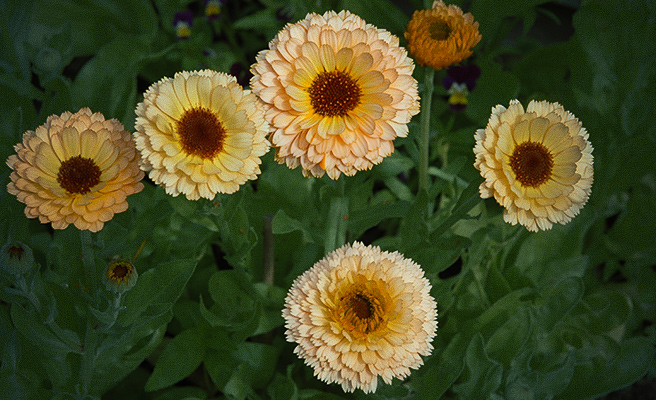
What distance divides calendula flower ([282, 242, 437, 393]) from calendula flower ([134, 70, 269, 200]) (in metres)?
0.23

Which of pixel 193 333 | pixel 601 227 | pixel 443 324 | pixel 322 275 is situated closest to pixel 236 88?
pixel 322 275

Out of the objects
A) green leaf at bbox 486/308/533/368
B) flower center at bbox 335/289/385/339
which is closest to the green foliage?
green leaf at bbox 486/308/533/368

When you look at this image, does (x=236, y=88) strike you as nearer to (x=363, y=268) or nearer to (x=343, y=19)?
(x=343, y=19)

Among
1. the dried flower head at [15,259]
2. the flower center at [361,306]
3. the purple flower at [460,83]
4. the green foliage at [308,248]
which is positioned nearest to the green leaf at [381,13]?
the green foliage at [308,248]

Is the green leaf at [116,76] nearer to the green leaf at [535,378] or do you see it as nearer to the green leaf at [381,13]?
the green leaf at [381,13]

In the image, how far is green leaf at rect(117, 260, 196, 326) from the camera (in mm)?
1165

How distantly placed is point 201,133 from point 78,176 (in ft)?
0.72

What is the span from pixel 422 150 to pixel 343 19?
467mm

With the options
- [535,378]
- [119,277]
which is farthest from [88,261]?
[535,378]

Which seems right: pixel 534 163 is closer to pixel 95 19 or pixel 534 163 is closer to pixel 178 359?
pixel 178 359

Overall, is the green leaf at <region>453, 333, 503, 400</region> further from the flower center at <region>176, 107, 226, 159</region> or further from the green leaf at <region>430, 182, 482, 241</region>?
the flower center at <region>176, 107, 226, 159</region>

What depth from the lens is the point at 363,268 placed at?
102cm

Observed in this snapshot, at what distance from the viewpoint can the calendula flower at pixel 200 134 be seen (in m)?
0.93

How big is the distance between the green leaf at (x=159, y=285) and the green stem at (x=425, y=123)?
562 mm
